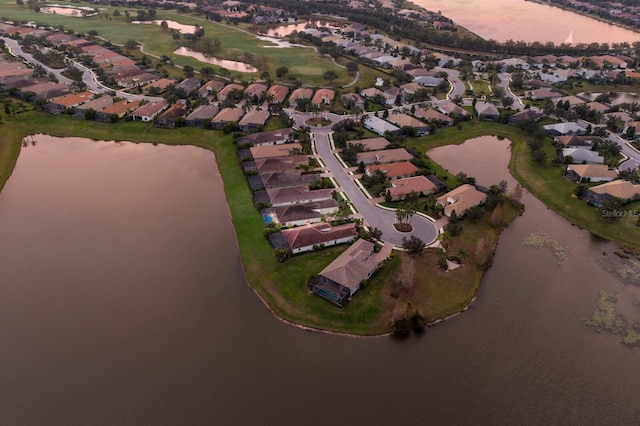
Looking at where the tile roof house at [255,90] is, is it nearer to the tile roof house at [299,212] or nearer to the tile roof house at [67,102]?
the tile roof house at [67,102]

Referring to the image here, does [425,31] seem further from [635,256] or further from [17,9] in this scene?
[17,9]

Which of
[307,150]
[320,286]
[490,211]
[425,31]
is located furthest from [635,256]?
[425,31]

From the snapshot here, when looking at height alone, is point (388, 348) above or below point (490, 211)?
below

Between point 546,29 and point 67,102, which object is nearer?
point 67,102

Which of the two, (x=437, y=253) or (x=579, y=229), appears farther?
(x=579, y=229)

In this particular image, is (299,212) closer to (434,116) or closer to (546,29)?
(434,116)

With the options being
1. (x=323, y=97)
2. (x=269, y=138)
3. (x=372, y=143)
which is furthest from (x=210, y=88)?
(x=372, y=143)
